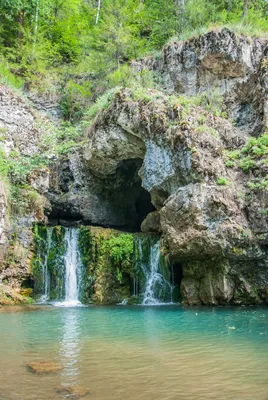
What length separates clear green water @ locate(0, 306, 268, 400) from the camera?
193 inches

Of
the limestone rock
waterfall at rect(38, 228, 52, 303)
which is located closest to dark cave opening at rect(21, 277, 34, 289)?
waterfall at rect(38, 228, 52, 303)

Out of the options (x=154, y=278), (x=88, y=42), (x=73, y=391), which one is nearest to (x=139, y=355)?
(x=73, y=391)

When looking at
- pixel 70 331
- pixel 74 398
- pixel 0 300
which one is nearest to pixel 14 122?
pixel 0 300

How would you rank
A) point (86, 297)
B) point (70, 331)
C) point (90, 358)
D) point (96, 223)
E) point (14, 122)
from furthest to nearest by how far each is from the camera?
1. point (96, 223)
2. point (14, 122)
3. point (86, 297)
4. point (70, 331)
5. point (90, 358)

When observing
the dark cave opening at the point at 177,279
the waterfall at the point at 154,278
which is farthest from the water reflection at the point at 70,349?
the dark cave opening at the point at 177,279

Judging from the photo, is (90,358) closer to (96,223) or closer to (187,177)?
(187,177)

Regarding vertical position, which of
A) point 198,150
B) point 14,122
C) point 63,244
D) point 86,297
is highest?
point 14,122

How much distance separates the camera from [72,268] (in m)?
16.5

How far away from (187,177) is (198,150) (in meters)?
1.11

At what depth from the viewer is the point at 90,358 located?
6465 millimetres

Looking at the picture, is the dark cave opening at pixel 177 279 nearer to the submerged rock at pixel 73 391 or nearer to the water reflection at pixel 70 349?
the water reflection at pixel 70 349

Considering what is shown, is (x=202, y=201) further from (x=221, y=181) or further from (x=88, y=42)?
(x=88, y=42)

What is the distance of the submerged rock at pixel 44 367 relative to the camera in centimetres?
563

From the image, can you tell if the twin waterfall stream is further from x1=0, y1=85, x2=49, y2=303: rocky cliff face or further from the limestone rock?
the limestone rock
